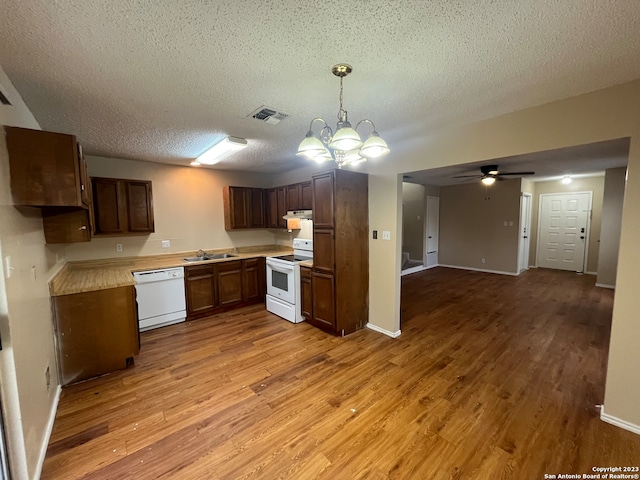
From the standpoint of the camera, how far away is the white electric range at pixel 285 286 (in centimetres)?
388

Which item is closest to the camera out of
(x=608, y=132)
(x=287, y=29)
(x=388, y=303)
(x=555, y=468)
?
(x=287, y=29)

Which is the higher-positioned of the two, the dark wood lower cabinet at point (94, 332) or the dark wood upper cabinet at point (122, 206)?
the dark wood upper cabinet at point (122, 206)

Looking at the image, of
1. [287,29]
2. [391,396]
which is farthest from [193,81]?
[391,396]

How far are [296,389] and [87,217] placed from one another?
2.68m

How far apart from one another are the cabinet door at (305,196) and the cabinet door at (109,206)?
2628mm

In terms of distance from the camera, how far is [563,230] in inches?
268

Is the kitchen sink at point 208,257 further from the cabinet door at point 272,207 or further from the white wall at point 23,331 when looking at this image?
the white wall at point 23,331

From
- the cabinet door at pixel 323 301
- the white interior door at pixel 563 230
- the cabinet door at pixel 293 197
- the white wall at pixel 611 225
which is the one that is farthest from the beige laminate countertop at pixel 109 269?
the white interior door at pixel 563 230

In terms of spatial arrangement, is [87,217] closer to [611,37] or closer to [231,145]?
[231,145]

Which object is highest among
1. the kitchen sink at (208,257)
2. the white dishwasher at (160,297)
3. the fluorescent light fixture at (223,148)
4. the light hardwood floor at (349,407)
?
the fluorescent light fixture at (223,148)

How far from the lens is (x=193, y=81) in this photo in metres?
1.81

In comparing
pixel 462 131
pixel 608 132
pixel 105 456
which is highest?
pixel 462 131

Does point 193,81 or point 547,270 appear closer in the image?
point 193,81

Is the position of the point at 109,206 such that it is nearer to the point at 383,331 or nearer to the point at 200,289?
the point at 200,289
